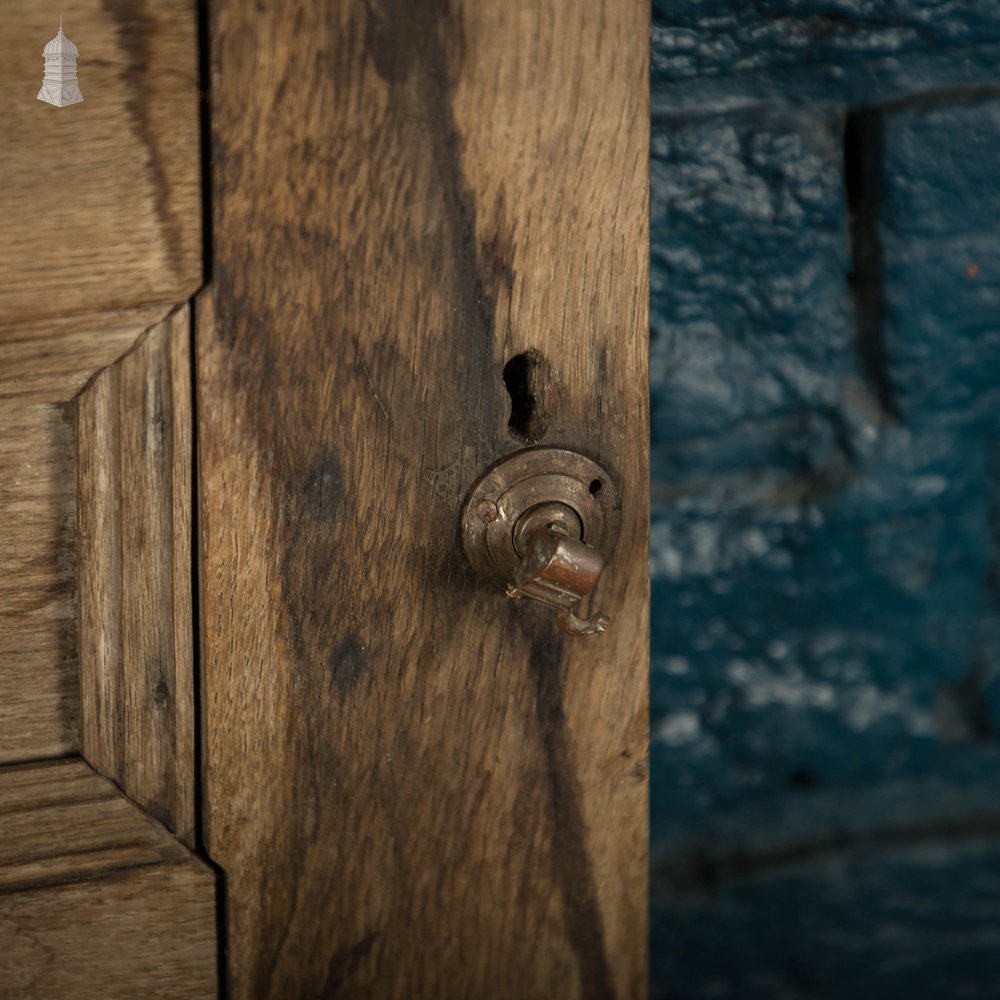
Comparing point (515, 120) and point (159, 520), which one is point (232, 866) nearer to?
point (159, 520)

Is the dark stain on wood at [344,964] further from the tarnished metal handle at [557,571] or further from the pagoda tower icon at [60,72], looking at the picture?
the pagoda tower icon at [60,72]

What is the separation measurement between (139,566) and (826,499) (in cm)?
56

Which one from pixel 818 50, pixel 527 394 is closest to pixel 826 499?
pixel 818 50

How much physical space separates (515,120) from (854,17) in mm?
448

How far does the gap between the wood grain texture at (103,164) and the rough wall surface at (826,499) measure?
1.45 ft

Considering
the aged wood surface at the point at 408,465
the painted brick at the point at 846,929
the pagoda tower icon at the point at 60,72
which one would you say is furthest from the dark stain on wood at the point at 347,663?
the painted brick at the point at 846,929

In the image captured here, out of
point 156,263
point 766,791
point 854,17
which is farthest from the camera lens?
point 766,791

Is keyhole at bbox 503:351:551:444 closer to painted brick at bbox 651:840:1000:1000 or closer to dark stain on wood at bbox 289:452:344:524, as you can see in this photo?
dark stain on wood at bbox 289:452:344:524

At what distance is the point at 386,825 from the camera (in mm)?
567

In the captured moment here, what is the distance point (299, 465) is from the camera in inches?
20.4

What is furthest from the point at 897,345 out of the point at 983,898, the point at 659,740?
the point at 983,898

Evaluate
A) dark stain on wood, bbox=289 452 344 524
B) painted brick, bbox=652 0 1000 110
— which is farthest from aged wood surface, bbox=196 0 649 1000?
painted brick, bbox=652 0 1000 110

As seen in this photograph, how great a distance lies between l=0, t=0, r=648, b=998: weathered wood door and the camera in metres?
0.49

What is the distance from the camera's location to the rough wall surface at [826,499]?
2.84ft
